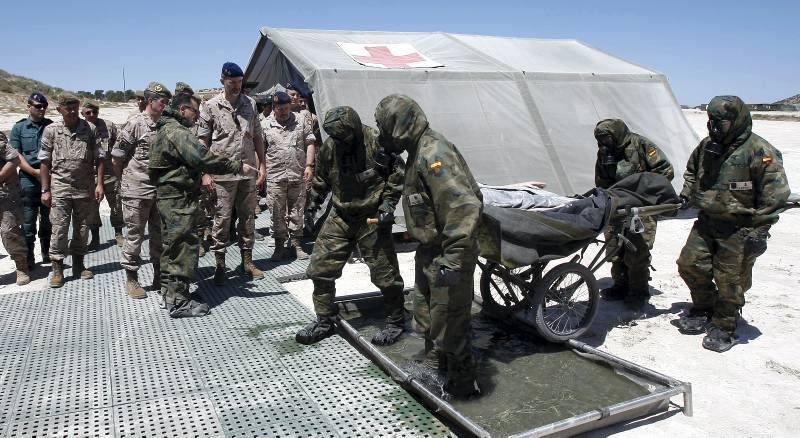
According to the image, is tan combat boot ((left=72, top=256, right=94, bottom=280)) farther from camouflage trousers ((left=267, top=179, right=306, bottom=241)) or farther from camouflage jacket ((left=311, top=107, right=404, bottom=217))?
camouflage jacket ((left=311, top=107, right=404, bottom=217))

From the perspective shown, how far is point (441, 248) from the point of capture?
3.63 metres

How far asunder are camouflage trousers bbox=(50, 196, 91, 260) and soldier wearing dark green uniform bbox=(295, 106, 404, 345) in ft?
10.0

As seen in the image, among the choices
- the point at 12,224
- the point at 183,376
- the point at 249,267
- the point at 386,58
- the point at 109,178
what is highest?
the point at 386,58

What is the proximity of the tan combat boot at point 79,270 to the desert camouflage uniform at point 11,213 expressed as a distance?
1.63ft

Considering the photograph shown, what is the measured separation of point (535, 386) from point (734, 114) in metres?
2.55

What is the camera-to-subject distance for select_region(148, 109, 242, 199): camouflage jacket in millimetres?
5117

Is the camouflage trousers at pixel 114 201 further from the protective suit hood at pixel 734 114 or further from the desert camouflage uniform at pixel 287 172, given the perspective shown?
the protective suit hood at pixel 734 114

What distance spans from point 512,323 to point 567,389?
1058 mm

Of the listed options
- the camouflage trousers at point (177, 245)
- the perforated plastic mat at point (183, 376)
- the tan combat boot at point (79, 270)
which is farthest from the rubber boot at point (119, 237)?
the camouflage trousers at point (177, 245)

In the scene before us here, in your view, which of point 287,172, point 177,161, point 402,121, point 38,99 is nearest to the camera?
point 402,121

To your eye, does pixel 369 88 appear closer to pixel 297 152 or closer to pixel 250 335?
pixel 297 152

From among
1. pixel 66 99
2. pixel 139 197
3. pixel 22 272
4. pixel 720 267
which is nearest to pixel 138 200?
pixel 139 197

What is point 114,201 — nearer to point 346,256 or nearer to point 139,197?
point 139,197

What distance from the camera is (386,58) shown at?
9.23 metres
